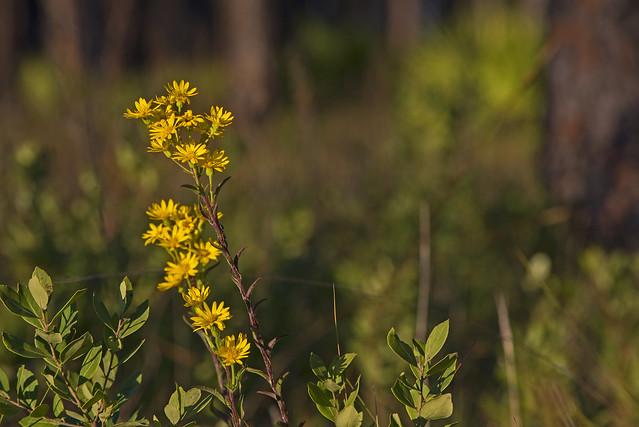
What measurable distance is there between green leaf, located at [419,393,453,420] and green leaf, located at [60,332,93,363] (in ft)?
1.25

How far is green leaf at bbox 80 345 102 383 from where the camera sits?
73 centimetres

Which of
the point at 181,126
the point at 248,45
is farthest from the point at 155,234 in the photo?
the point at 248,45

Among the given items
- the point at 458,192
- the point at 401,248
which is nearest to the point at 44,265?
the point at 401,248

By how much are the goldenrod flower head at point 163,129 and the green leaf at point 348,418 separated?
353mm

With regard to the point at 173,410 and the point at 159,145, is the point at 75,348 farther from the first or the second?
the point at 159,145

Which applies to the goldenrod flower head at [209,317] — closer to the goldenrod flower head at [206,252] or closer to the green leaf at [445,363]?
the goldenrod flower head at [206,252]

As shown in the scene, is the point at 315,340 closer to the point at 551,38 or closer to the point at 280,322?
the point at 280,322

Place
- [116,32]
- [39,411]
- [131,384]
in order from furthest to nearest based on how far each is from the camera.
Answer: [116,32]
[131,384]
[39,411]

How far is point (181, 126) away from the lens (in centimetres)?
71

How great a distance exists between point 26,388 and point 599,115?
2.05 metres

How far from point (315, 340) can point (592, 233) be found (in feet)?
3.72

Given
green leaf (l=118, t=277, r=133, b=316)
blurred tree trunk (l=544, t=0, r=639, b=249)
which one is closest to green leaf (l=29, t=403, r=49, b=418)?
green leaf (l=118, t=277, r=133, b=316)

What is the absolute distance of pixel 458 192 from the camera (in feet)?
7.82

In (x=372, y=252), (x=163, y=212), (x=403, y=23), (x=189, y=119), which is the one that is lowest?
(x=403, y=23)
